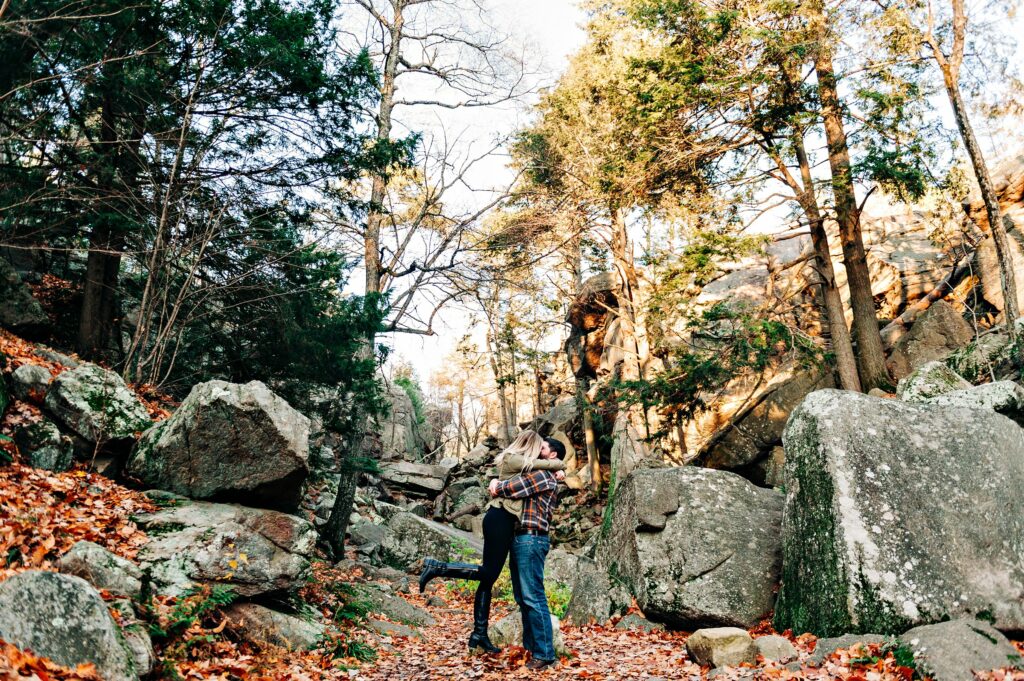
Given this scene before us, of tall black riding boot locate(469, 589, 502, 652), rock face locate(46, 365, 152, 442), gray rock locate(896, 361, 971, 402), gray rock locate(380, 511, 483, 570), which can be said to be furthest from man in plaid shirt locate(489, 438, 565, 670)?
gray rock locate(380, 511, 483, 570)

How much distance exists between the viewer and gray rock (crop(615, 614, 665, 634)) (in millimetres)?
7422

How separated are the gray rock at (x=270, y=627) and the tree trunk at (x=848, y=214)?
12516 mm

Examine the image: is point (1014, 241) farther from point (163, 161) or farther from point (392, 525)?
point (163, 161)

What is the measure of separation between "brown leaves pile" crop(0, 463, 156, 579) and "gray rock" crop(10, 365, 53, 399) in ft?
4.42

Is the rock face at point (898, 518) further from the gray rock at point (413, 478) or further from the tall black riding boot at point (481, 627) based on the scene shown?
the gray rock at point (413, 478)

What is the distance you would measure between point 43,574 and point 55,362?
6784 mm

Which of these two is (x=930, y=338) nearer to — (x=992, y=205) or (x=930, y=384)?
(x=992, y=205)

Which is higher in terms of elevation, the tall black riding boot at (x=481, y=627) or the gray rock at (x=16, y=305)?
the gray rock at (x=16, y=305)

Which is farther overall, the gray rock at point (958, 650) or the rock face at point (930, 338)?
the rock face at point (930, 338)

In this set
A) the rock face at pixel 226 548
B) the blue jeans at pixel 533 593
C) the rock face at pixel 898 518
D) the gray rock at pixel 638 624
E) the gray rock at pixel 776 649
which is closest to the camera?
the gray rock at pixel 776 649

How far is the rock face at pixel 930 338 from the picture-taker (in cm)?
1462

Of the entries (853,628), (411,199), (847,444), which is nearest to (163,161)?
(411,199)

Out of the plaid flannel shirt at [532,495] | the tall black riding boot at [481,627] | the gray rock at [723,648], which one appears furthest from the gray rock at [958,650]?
the tall black riding boot at [481,627]

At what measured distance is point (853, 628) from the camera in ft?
17.5
